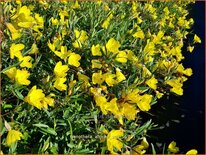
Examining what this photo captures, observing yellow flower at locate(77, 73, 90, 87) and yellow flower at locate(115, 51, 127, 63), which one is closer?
yellow flower at locate(77, 73, 90, 87)

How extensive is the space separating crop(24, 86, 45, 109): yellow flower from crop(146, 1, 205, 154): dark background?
1.40 metres

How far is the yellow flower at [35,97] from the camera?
172 centimetres

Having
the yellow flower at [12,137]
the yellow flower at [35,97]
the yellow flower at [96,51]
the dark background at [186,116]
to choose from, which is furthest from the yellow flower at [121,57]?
the dark background at [186,116]

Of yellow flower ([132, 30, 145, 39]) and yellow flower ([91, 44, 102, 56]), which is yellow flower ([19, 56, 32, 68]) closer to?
yellow flower ([91, 44, 102, 56])

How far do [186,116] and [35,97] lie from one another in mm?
2274

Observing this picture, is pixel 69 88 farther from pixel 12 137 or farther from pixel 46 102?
pixel 12 137

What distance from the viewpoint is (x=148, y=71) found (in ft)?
7.95

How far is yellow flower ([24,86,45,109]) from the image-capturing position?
1718 mm

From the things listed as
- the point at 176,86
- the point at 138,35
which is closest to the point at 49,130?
the point at 176,86

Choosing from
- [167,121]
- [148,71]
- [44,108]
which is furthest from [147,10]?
[44,108]

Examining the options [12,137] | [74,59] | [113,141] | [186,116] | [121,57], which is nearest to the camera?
[12,137]

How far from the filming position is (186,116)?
3754 millimetres

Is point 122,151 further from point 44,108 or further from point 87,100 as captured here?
point 44,108

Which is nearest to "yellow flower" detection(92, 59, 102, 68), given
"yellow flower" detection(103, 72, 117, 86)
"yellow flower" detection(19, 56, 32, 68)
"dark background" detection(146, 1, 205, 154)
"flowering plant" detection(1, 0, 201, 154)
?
"flowering plant" detection(1, 0, 201, 154)
